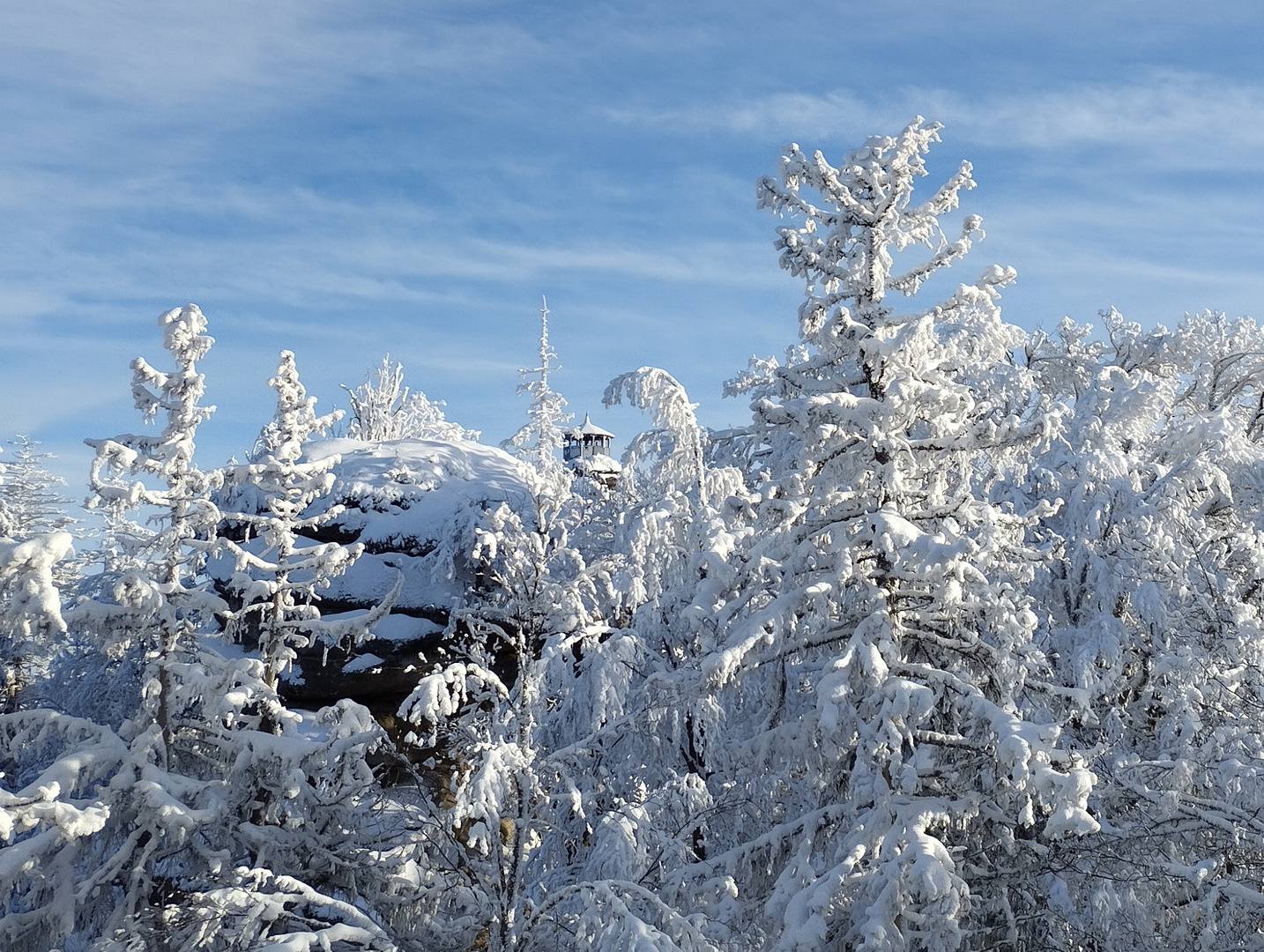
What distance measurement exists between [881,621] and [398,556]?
14.5m

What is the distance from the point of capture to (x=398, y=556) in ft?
72.3

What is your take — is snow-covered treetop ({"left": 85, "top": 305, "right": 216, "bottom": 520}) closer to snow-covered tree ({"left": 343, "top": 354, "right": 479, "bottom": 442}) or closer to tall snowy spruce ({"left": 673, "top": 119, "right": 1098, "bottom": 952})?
tall snowy spruce ({"left": 673, "top": 119, "right": 1098, "bottom": 952})

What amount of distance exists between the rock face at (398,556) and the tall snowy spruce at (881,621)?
37.8ft

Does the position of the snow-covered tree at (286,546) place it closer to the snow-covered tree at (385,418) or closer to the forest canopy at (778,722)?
the forest canopy at (778,722)

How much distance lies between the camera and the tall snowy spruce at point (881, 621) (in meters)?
8.66

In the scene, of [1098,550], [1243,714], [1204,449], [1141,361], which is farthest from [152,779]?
[1141,361]

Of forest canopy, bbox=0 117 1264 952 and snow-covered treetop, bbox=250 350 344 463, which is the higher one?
snow-covered treetop, bbox=250 350 344 463

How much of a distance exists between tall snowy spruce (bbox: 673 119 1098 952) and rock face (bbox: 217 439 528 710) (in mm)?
11531

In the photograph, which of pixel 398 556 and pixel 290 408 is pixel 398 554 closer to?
pixel 398 556

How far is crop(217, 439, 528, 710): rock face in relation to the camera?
69.1 ft

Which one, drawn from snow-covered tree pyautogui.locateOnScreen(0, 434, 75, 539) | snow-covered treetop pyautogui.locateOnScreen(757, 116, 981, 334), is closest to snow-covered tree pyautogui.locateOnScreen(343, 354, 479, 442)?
snow-covered tree pyautogui.locateOnScreen(0, 434, 75, 539)

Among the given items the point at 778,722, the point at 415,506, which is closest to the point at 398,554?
the point at 415,506

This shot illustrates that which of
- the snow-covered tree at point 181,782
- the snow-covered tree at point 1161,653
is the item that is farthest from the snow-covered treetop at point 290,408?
the snow-covered tree at point 1161,653

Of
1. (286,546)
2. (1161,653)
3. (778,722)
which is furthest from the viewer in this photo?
(1161,653)
